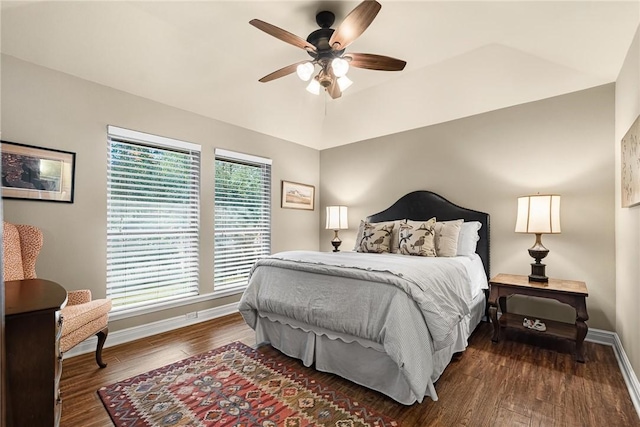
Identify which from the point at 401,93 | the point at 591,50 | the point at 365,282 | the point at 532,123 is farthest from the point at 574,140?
the point at 365,282

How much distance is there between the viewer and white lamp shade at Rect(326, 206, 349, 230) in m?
4.61

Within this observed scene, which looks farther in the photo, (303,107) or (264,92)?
(303,107)

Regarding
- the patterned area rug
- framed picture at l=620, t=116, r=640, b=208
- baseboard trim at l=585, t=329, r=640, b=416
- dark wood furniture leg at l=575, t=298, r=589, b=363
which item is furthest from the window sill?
framed picture at l=620, t=116, r=640, b=208

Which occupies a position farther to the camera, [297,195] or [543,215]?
[297,195]

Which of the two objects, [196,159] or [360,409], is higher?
[196,159]

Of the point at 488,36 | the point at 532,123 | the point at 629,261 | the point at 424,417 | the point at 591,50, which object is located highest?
the point at 488,36

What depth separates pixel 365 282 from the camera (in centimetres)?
216

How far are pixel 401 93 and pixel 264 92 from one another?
1.73 metres

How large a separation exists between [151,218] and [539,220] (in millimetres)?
3901

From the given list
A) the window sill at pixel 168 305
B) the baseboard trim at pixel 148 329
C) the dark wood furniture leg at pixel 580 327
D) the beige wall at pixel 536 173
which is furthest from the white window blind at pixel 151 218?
the dark wood furniture leg at pixel 580 327

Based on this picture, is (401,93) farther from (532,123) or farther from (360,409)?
(360,409)

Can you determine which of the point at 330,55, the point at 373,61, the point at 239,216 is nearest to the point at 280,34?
the point at 330,55

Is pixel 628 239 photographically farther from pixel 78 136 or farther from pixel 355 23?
pixel 78 136

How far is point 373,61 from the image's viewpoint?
249cm
